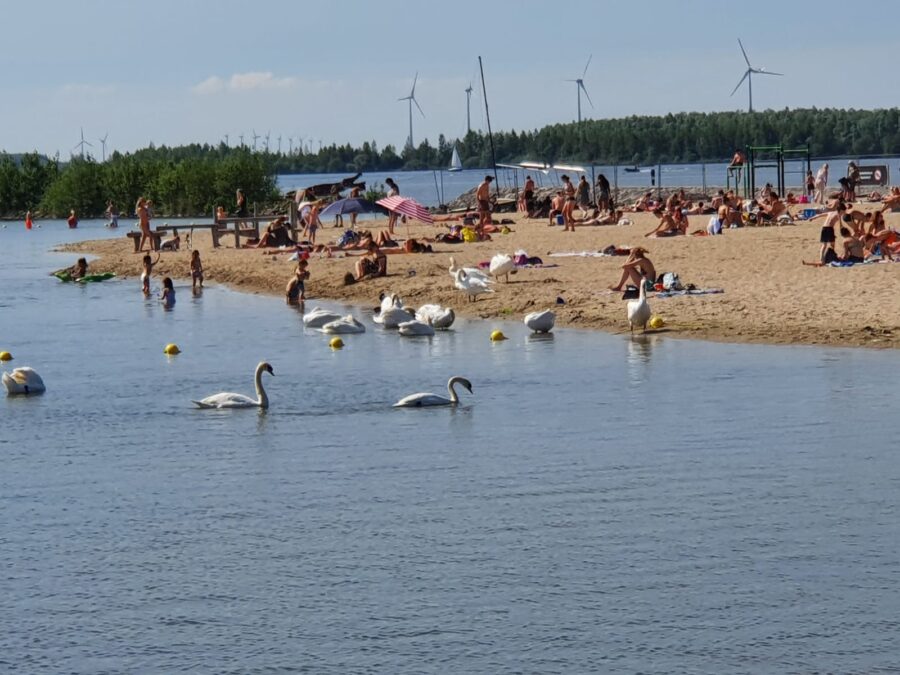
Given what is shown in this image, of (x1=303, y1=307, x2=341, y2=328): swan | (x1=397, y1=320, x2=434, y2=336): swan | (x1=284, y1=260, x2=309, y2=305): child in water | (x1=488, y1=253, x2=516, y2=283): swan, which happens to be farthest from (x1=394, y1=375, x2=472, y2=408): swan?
(x1=284, y1=260, x2=309, y2=305): child in water

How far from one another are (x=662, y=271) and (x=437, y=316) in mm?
6666

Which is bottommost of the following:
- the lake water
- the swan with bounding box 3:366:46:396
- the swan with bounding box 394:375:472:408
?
the lake water

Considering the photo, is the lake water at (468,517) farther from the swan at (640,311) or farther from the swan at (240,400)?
the swan at (640,311)

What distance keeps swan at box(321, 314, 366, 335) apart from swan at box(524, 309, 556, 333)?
10.8 ft

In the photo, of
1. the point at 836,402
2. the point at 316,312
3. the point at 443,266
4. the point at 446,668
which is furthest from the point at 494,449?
the point at 443,266

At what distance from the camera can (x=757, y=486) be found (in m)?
15.9

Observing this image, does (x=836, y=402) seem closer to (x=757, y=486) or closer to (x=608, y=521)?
(x=757, y=486)

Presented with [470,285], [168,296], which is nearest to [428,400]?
[470,285]

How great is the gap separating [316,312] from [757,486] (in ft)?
51.8

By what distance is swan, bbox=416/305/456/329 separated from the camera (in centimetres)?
2916

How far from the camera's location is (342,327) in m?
→ 28.9

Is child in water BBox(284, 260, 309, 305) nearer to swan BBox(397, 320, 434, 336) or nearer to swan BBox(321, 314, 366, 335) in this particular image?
swan BBox(321, 314, 366, 335)

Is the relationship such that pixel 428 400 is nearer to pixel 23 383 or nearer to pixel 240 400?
pixel 240 400

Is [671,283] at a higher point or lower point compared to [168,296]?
higher
